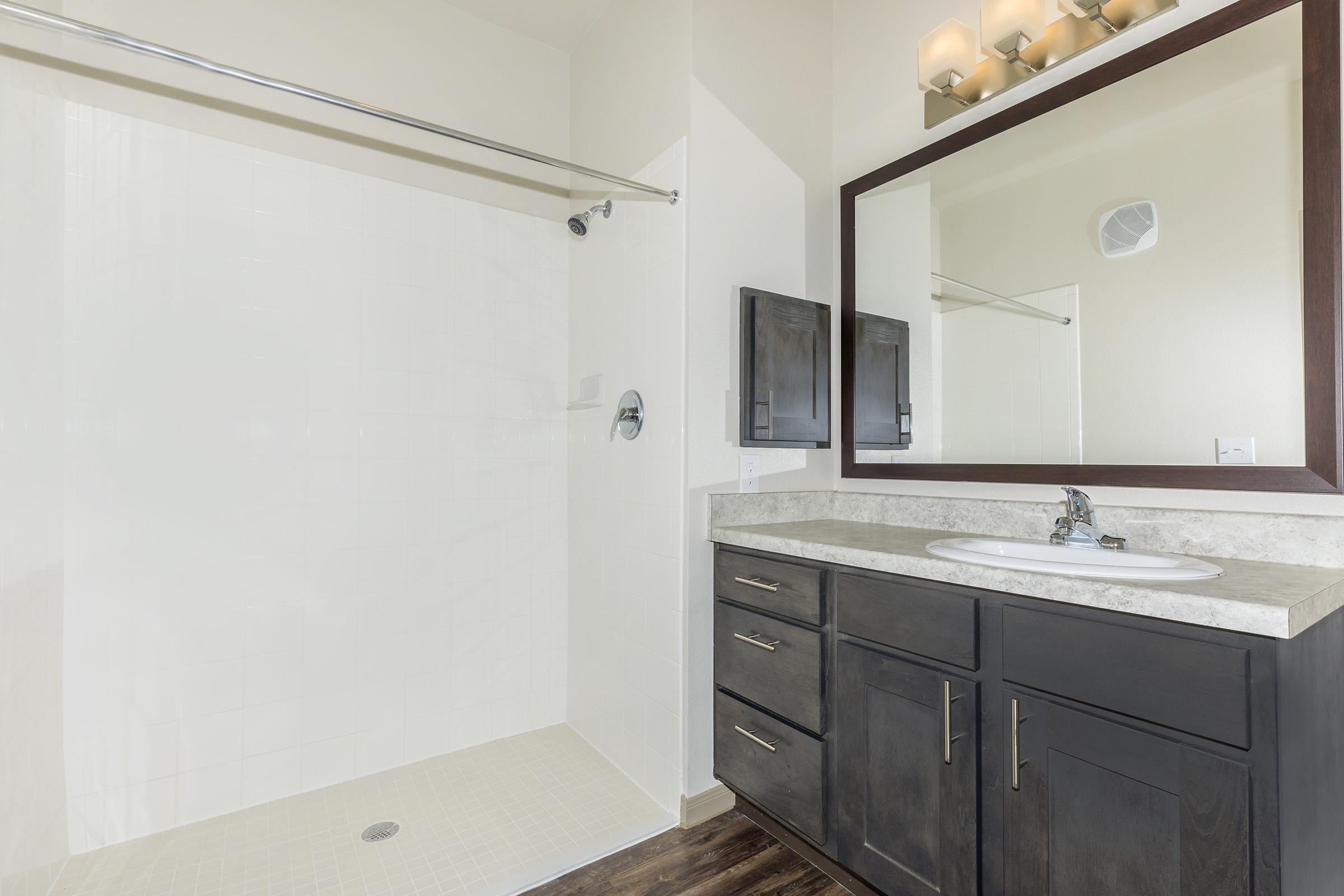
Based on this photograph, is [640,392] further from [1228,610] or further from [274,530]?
[1228,610]

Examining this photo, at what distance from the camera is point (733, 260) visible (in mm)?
2078

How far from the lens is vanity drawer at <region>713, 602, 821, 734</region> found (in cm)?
165

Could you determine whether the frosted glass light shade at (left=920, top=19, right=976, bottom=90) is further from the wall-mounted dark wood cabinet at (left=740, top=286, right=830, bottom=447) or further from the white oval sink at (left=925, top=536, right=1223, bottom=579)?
the white oval sink at (left=925, top=536, right=1223, bottom=579)

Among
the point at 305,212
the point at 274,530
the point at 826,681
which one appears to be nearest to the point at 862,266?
the point at 826,681

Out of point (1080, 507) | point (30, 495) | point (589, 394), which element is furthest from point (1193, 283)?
point (30, 495)

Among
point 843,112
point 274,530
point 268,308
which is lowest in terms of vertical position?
point 274,530

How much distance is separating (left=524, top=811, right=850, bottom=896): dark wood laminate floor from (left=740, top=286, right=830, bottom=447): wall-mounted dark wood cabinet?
3.90ft

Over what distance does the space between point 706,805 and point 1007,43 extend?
7.68ft

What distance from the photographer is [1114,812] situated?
1.07m

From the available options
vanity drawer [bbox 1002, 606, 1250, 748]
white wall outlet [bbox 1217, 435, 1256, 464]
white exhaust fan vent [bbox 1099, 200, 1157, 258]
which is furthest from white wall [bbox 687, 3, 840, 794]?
white wall outlet [bbox 1217, 435, 1256, 464]

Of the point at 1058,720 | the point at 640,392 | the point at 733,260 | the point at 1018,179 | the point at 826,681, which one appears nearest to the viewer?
the point at 1058,720

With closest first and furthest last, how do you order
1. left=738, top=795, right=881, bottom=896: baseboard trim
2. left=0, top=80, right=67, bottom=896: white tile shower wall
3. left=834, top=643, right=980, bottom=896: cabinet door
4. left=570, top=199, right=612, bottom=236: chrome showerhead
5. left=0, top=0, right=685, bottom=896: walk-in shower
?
left=834, top=643, right=980, bottom=896: cabinet door < left=0, top=80, right=67, bottom=896: white tile shower wall < left=738, top=795, right=881, bottom=896: baseboard trim < left=0, top=0, right=685, bottom=896: walk-in shower < left=570, top=199, right=612, bottom=236: chrome showerhead

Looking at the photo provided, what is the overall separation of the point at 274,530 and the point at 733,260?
1.76m

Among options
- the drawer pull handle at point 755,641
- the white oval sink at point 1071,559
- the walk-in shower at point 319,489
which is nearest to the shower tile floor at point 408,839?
the walk-in shower at point 319,489
